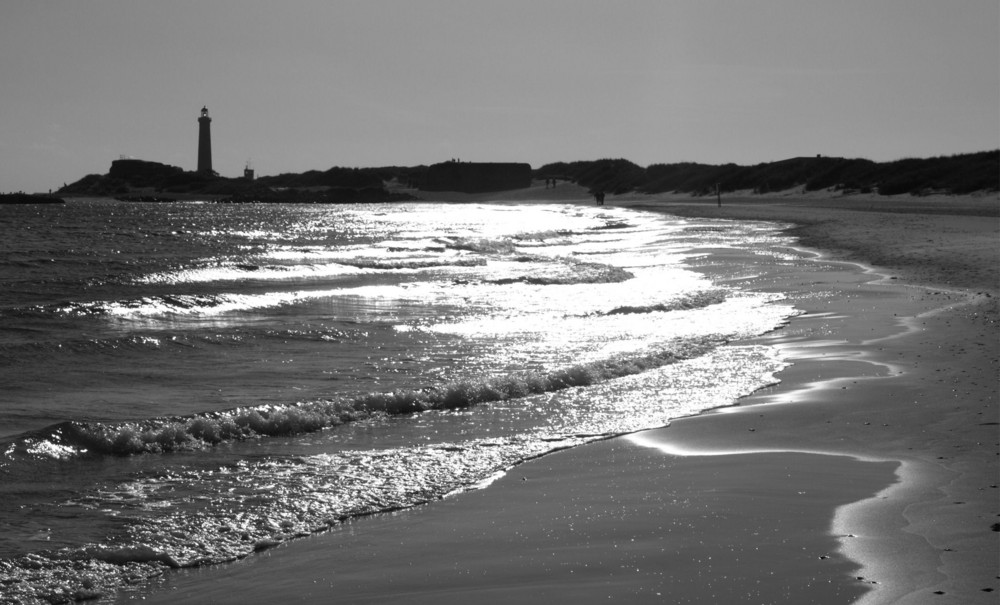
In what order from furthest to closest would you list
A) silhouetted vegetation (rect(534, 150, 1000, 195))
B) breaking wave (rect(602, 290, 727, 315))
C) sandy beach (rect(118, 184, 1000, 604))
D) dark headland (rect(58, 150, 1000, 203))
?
1. dark headland (rect(58, 150, 1000, 203))
2. silhouetted vegetation (rect(534, 150, 1000, 195))
3. breaking wave (rect(602, 290, 727, 315))
4. sandy beach (rect(118, 184, 1000, 604))

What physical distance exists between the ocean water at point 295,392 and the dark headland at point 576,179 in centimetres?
3185

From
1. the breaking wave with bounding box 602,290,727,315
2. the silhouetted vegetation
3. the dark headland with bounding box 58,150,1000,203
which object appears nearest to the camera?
the breaking wave with bounding box 602,290,727,315

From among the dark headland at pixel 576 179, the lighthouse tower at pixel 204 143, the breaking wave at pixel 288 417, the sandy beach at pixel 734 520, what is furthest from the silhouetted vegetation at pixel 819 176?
the lighthouse tower at pixel 204 143

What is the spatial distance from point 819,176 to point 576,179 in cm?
6217

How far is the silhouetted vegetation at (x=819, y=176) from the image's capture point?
139 feet

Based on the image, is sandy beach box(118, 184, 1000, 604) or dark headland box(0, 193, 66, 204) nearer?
sandy beach box(118, 184, 1000, 604)

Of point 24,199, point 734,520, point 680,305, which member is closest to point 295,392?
point 734,520

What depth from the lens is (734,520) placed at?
4.21m

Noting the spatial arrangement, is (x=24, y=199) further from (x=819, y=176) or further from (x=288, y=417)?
(x=288, y=417)

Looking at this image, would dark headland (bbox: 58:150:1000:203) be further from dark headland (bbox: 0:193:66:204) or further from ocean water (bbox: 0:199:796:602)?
ocean water (bbox: 0:199:796:602)

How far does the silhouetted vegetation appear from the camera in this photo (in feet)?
139

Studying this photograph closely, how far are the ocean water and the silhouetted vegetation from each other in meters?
29.2

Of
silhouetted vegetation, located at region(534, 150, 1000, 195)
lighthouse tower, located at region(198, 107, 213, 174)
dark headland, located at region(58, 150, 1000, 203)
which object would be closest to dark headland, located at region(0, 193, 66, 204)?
dark headland, located at region(58, 150, 1000, 203)

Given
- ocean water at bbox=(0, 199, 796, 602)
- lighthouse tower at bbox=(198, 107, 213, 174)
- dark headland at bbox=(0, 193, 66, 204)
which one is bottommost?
ocean water at bbox=(0, 199, 796, 602)
